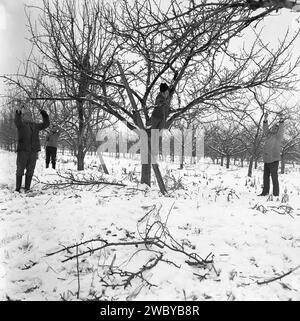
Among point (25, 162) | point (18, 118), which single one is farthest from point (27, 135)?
point (25, 162)

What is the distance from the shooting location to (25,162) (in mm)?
6414

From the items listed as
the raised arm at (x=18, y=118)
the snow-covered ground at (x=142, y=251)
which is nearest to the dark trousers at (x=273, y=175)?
the snow-covered ground at (x=142, y=251)

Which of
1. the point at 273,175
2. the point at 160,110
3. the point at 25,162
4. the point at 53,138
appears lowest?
the point at 273,175

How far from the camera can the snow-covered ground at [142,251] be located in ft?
7.99

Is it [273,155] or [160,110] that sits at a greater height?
[160,110]

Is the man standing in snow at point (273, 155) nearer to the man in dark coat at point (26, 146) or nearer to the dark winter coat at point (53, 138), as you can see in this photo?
the man in dark coat at point (26, 146)

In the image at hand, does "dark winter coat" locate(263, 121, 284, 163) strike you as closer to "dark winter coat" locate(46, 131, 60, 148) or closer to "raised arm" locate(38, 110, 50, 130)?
"raised arm" locate(38, 110, 50, 130)

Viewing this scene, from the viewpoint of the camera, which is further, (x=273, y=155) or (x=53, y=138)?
(x=53, y=138)

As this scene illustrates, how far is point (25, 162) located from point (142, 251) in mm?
4487

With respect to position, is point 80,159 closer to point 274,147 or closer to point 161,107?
point 161,107

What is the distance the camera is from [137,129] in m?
6.90

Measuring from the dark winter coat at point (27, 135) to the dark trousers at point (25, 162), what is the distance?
0.10 metres
